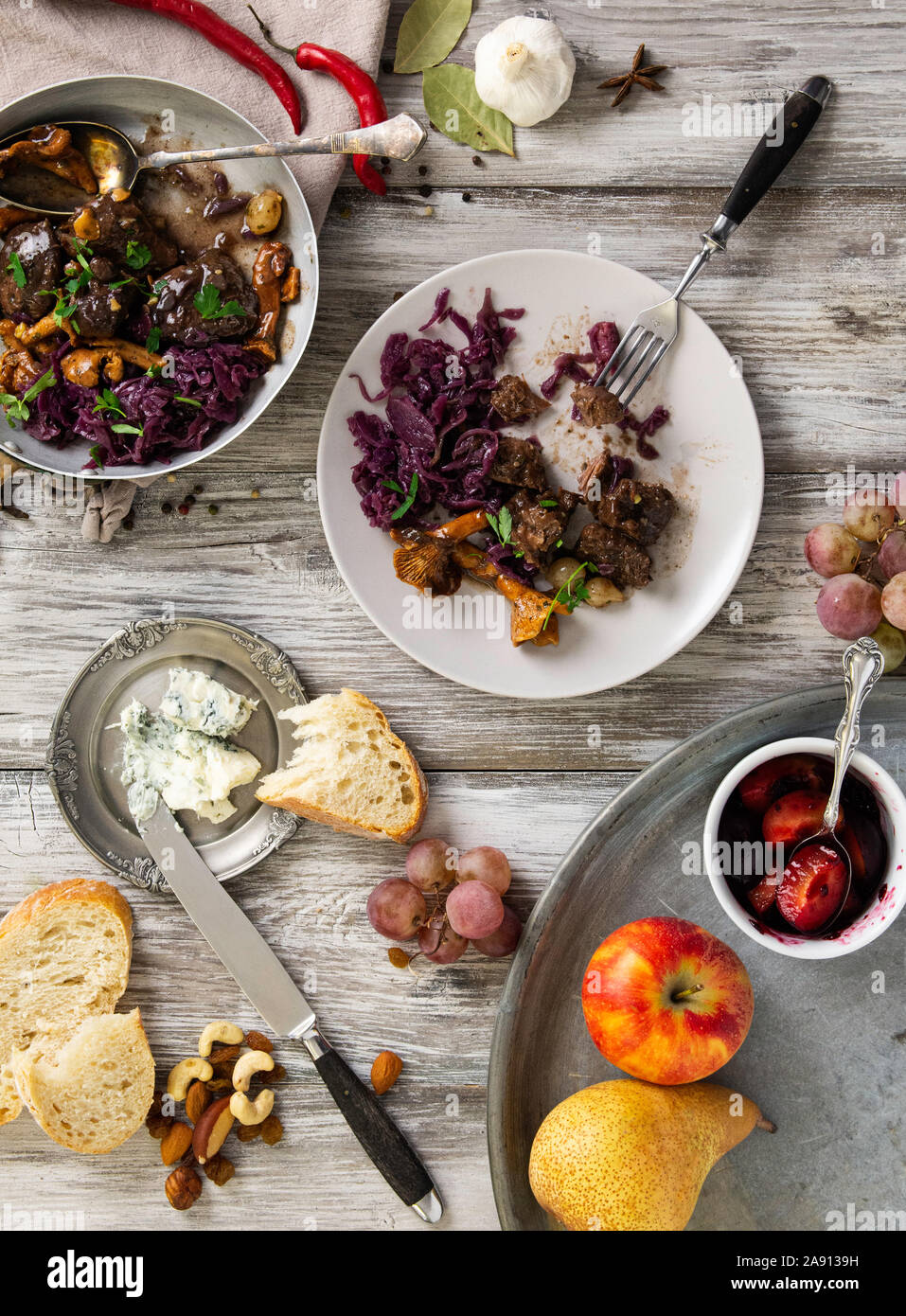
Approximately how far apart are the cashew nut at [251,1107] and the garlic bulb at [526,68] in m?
2.04

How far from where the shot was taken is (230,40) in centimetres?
188

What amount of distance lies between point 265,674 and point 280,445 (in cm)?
49

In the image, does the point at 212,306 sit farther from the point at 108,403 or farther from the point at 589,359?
the point at 589,359

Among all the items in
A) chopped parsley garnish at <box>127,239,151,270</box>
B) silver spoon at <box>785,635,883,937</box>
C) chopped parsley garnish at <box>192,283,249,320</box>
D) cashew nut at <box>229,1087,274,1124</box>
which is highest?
chopped parsley garnish at <box>127,239,151,270</box>

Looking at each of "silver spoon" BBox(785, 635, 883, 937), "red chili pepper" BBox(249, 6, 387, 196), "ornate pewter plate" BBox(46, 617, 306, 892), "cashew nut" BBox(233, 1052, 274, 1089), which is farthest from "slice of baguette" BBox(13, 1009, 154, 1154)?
"red chili pepper" BBox(249, 6, 387, 196)

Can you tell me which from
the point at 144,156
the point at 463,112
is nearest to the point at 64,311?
the point at 144,156

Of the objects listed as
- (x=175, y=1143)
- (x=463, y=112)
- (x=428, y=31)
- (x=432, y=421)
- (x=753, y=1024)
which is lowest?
(x=175, y=1143)

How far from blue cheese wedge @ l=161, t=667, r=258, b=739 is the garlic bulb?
1.31m

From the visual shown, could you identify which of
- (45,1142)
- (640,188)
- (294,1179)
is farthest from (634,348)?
(45,1142)

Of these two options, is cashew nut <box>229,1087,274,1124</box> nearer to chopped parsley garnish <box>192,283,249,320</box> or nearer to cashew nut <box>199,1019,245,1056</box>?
cashew nut <box>199,1019,245,1056</box>

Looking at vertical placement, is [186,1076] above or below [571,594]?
below

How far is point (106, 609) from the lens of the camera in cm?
199

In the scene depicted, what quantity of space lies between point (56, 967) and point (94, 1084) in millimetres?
239

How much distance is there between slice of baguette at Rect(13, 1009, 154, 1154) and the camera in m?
1.80
